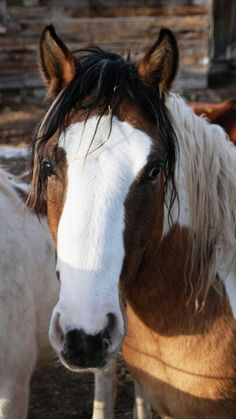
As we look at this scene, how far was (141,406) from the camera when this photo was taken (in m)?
3.73

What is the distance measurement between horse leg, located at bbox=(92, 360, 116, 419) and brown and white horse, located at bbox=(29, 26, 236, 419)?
2.68 feet

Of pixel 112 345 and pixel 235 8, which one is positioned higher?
pixel 112 345

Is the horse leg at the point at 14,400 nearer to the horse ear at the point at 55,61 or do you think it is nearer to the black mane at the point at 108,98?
the black mane at the point at 108,98

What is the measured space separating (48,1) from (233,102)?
927 centimetres

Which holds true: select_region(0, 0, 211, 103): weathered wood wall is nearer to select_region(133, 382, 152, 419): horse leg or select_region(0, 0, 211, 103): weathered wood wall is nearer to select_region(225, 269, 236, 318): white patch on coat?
select_region(133, 382, 152, 419): horse leg

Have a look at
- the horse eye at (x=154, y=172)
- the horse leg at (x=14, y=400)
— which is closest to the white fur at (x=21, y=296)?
the horse leg at (x=14, y=400)

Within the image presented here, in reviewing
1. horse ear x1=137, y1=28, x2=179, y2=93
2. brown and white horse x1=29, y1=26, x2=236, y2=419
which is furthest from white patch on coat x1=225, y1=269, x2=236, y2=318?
horse ear x1=137, y1=28, x2=179, y2=93

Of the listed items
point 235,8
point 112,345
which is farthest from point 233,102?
point 235,8

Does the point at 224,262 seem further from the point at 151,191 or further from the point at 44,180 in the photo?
the point at 44,180

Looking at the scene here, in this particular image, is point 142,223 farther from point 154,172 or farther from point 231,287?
point 231,287

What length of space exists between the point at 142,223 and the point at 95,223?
0.86ft

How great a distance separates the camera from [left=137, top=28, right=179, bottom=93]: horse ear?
7.34 ft

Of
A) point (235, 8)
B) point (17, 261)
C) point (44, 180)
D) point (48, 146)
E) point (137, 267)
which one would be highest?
point (48, 146)

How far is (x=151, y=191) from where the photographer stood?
2201mm
